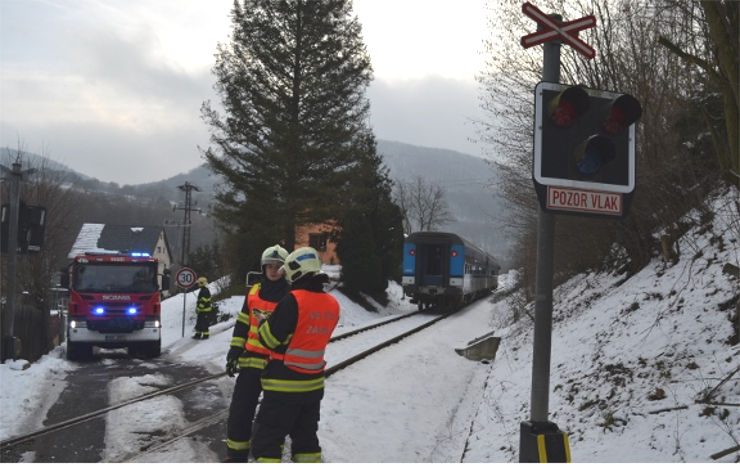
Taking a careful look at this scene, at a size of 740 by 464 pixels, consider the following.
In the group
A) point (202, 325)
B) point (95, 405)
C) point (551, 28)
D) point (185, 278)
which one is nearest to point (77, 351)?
point (202, 325)

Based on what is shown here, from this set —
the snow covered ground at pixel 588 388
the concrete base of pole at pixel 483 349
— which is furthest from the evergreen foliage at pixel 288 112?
the snow covered ground at pixel 588 388

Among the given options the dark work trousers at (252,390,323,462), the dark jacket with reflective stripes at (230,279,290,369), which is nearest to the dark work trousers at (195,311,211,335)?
the dark jacket with reflective stripes at (230,279,290,369)

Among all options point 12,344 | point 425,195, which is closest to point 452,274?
point 12,344

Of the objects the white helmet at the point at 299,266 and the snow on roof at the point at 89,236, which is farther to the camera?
the snow on roof at the point at 89,236

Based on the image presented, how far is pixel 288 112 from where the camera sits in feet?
81.8

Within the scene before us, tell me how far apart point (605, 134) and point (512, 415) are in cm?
500

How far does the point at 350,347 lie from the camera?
53.1 feet

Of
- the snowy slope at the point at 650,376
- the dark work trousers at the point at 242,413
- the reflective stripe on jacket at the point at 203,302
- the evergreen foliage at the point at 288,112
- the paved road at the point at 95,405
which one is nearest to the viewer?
the snowy slope at the point at 650,376

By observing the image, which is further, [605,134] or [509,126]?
[509,126]

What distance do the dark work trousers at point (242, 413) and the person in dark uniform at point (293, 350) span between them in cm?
89

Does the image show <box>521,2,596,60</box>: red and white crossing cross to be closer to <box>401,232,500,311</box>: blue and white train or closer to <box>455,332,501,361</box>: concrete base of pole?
<box>455,332,501,361</box>: concrete base of pole

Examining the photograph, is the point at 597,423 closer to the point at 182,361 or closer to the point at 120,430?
the point at 120,430

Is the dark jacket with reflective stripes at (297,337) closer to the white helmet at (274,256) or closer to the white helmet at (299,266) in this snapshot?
the white helmet at (299,266)

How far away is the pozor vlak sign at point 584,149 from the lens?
3705 millimetres
